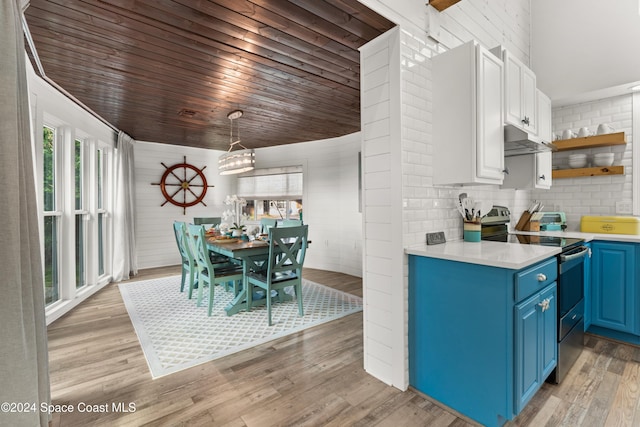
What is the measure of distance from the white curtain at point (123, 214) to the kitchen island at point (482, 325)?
15.8 ft

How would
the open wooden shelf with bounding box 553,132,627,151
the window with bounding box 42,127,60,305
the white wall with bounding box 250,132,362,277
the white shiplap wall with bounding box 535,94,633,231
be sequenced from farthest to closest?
the white wall with bounding box 250,132,362,277
the window with bounding box 42,127,60,305
the white shiplap wall with bounding box 535,94,633,231
the open wooden shelf with bounding box 553,132,627,151

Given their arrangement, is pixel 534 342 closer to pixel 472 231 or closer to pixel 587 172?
pixel 472 231

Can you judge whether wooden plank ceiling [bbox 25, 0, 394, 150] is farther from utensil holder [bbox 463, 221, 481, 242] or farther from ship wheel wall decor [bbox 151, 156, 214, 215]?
ship wheel wall decor [bbox 151, 156, 214, 215]

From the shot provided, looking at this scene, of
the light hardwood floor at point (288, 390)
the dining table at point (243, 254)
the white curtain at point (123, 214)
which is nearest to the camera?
the light hardwood floor at point (288, 390)

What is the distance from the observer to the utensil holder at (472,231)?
2301 mm

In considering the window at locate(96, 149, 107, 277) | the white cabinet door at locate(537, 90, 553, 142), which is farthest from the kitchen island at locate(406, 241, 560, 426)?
the window at locate(96, 149, 107, 277)

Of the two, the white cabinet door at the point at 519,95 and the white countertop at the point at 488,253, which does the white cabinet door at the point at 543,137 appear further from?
the white countertop at the point at 488,253

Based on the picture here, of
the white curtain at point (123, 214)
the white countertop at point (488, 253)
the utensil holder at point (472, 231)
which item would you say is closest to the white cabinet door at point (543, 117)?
the utensil holder at point (472, 231)

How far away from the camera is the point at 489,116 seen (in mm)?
2023

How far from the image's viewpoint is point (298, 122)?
464cm

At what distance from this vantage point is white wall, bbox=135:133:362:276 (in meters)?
5.38

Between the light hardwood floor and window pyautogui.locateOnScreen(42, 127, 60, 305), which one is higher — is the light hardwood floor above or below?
below

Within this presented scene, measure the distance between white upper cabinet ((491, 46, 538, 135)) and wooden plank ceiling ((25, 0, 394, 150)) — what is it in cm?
96

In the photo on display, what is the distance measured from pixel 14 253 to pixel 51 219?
3094mm
